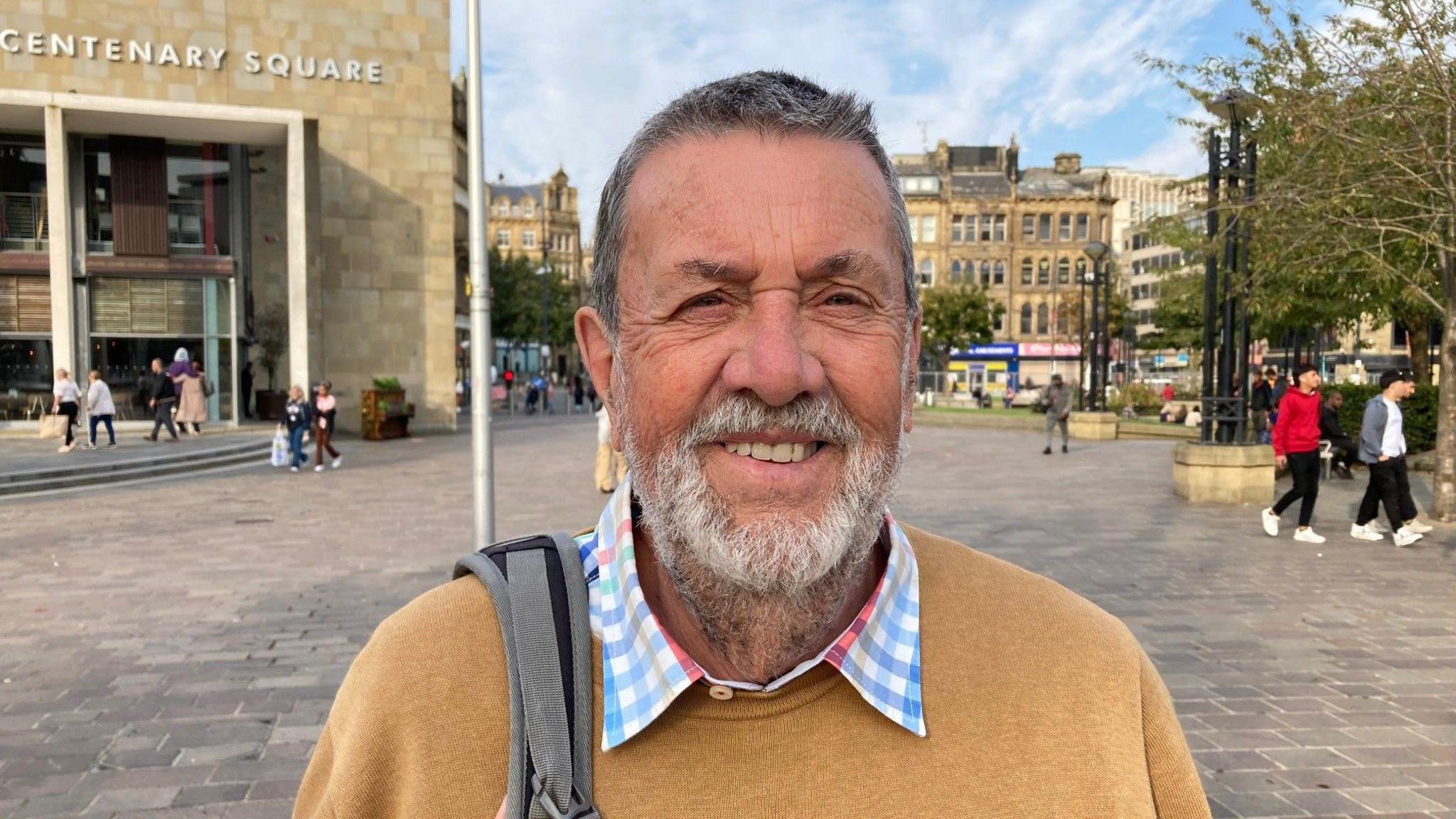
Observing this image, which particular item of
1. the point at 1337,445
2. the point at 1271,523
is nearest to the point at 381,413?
the point at 1271,523

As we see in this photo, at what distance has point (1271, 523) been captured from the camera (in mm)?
11188

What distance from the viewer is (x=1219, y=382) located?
13992mm

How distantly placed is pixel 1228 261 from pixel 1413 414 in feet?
30.0

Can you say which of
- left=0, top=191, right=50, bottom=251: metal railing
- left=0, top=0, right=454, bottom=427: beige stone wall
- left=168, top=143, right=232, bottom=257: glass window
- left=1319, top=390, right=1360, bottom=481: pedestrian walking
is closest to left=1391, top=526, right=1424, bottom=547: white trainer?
left=1319, top=390, right=1360, bottom=481: pedestrian walking

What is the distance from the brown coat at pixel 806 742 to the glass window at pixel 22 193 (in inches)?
1225

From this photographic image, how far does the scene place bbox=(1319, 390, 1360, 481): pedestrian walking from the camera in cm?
1380

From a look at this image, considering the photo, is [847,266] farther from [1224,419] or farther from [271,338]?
[271,338]

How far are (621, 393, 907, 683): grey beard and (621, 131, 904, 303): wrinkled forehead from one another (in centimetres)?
23

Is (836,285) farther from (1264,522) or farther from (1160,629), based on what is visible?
(1264,522)

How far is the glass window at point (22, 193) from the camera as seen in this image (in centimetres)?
2634

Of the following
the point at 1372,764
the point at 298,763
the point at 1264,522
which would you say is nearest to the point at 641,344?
the point at 298,763

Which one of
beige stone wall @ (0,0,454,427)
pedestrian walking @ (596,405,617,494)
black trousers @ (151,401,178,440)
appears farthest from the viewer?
beige stone wall @ (0,0,454,427)

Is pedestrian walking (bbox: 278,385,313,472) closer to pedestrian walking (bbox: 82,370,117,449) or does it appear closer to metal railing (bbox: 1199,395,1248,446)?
pedestrian walking (bbox: 82,370,117,449)

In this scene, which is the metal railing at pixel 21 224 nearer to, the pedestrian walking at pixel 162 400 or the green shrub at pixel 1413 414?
the pedestrian walking at pixel 162 400
